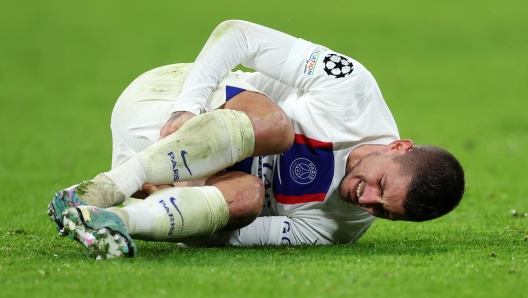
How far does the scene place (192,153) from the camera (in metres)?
4.20

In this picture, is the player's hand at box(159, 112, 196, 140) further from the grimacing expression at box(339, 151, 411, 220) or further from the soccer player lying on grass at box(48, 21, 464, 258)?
the grimacing expression at box(339, 151, 411, 220)

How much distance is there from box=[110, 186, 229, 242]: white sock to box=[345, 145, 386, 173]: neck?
853mm

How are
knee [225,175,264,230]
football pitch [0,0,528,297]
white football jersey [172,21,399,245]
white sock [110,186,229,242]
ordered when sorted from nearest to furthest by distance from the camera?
football pitch [0,0,528,297] < white sock [110,186,229,242] < knee [225,175,264,230] < white football jersey [172,21,399,245]

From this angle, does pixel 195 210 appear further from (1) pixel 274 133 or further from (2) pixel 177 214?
(1) pixel 274 133

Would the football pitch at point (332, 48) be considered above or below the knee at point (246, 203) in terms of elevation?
below

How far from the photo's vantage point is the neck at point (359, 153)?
15.2 feet

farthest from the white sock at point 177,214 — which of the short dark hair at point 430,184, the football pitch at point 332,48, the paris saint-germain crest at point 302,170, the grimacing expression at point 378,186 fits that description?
the short dark hair at point 430,184

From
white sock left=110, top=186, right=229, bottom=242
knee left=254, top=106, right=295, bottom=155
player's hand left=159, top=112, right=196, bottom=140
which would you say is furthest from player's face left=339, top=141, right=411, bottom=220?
player's hand left=159, top=112, right=196, bottom=140

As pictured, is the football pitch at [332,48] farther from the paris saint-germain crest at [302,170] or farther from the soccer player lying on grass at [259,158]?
the paris saint-germain crest at [302,170]

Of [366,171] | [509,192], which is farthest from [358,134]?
→ [509,192]

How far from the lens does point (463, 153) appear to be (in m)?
10.8

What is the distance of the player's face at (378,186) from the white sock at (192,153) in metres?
0.63

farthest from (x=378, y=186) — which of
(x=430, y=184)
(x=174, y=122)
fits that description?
(x=174, y=122)

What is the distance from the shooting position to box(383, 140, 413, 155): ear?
450 centimetres
